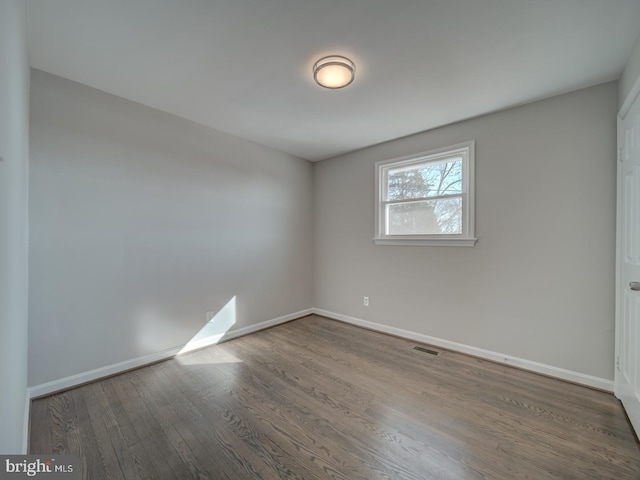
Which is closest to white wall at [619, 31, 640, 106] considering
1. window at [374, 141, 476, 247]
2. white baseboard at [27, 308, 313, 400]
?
window at [374, 141, 476, 247]

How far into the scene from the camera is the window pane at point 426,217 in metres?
2.97

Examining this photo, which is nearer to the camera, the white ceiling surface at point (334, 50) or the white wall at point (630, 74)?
the white ceiling surface at point (334, 50)

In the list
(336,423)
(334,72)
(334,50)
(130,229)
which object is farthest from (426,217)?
(130,229)

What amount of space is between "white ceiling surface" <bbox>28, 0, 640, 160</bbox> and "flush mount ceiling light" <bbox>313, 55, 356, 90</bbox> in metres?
0.06

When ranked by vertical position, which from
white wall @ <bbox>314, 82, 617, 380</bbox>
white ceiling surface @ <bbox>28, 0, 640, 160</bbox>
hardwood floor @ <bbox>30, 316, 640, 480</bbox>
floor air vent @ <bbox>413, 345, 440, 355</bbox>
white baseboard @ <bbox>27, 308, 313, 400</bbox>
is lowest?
hardwood floor @ <bbox>30, 316, 640, 480</bbox>

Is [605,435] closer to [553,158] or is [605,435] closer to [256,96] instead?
[553,158]

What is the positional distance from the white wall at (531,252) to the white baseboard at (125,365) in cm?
194

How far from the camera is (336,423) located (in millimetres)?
1785

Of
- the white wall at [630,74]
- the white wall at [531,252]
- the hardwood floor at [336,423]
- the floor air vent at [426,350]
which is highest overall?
the white wall at [630,74]

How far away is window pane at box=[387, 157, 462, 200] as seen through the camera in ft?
9.81

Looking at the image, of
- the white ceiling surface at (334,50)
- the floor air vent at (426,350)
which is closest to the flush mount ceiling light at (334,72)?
the white ceiling surface at (334,50)

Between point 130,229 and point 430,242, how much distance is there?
10.3ft

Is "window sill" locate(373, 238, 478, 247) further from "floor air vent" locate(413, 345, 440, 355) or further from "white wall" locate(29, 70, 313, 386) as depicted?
"white wall" locate(29, 70, 313, 386)

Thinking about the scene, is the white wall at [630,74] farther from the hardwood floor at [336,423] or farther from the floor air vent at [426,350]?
the floor air vent at [426,350]
